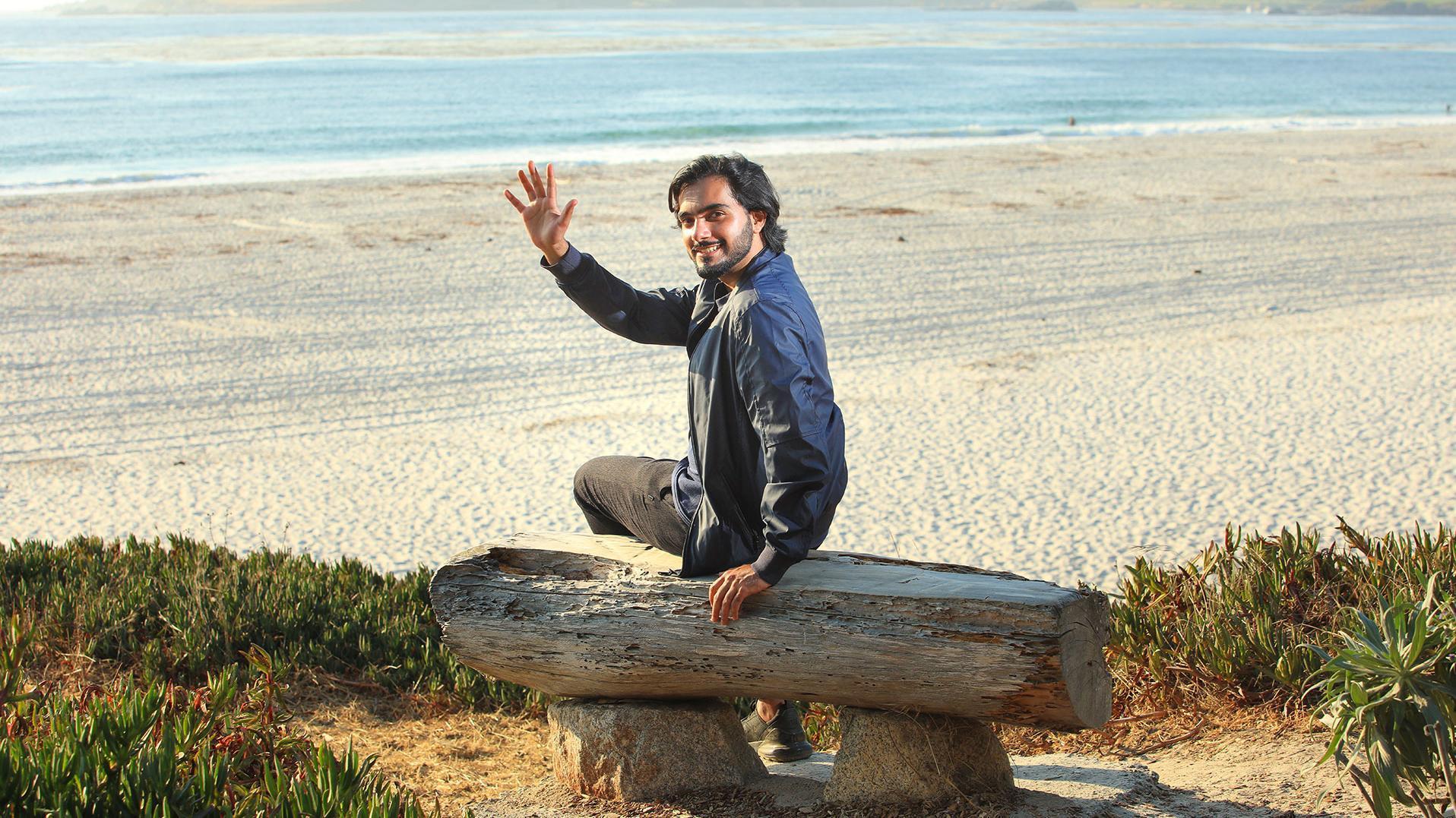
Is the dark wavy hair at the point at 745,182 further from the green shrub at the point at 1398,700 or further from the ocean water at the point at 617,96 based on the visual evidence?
the ocean water at the point at 617,96

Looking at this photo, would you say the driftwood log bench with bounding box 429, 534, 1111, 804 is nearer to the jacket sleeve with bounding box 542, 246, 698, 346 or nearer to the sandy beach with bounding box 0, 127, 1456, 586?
the jacket sleeve with bounding box 542, 246, 698, 346

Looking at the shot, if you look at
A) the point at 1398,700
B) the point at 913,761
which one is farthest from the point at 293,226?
the point at 1398,700

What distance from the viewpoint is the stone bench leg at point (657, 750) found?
4.01 meters

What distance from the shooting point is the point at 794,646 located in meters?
3.59

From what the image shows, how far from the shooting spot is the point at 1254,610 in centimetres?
482

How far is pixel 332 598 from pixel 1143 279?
9911mm

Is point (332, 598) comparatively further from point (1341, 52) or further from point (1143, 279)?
point (1341, 52)

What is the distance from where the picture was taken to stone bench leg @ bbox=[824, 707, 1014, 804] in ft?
12.3

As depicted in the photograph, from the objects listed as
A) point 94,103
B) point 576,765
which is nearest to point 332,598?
point 576,765

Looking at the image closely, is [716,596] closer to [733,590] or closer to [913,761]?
[733,590]

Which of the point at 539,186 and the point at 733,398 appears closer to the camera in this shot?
the point at 733,398

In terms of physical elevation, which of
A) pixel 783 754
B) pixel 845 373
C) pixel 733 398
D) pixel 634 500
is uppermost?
pixel 733 398

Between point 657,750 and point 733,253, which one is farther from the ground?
point 733,253

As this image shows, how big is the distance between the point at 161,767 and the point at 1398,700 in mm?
2859
